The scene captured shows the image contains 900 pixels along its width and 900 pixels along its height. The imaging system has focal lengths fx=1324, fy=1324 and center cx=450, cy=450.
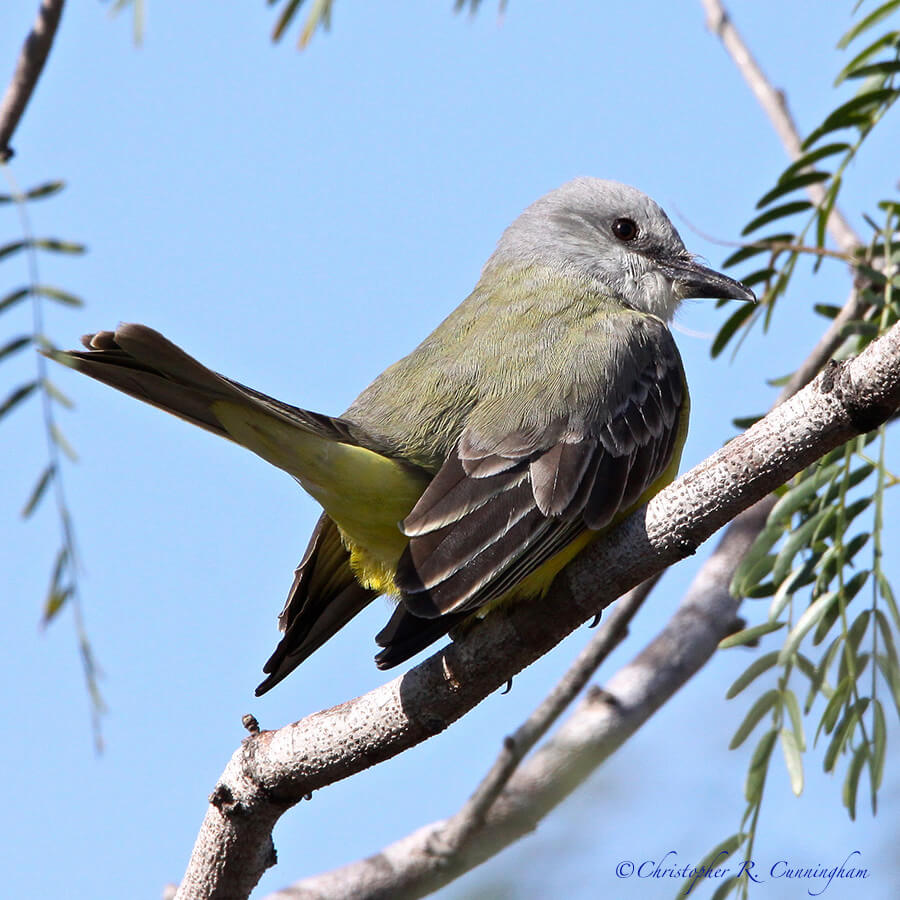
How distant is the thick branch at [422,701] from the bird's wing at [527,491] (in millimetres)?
152

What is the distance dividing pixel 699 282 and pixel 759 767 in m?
2.11

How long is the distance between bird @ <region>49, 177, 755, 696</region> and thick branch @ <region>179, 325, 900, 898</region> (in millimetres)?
217

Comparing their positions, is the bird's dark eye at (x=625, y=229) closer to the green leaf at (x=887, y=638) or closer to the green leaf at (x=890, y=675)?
the green leaf at (x=887, y=638)

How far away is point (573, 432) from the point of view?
393 centimetres

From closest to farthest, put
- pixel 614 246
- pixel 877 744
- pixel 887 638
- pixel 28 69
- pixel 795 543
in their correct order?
1. pixel 877 744
2. pixel 887 638
3. pixel 795 543
4. pixel 28 69
5. pixel 614 246

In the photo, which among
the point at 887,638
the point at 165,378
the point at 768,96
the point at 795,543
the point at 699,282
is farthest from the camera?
the point at 768,96

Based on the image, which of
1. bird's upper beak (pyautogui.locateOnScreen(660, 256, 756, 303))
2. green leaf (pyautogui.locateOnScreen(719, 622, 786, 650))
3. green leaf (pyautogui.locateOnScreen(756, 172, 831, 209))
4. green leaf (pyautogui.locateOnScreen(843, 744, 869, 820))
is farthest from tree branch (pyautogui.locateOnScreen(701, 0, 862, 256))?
green leaf (pyautogui.locateOnScreen(843, 744, 869, 820))

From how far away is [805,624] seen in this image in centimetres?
348

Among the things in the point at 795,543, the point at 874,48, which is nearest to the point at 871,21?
the point at 874,48

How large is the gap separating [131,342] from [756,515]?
107 inches

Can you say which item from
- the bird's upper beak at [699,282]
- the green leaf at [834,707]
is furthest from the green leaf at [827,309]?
the green leaf at [834,707]

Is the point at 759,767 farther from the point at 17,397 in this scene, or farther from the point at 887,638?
the point at 17,397

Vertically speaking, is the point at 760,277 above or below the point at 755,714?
above

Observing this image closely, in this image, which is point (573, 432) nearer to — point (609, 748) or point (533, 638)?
point (533, 638)
